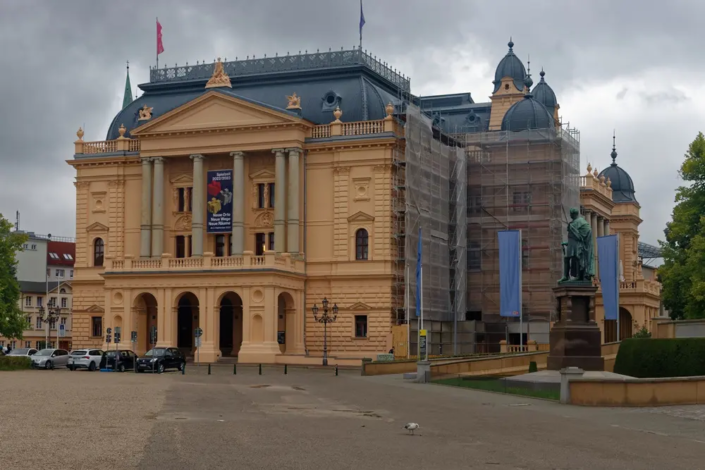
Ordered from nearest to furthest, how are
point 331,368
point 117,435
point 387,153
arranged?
point 117,435, point 331,368, point 387,153

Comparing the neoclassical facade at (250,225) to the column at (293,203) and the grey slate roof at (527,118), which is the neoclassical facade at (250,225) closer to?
the column at (293,203)

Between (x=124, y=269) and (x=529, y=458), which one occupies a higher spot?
(x=124, y=269)

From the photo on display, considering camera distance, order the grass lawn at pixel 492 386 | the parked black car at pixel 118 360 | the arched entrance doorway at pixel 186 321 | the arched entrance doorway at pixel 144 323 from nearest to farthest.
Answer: the grass lawn at pixel 492 386 → the parked black car at pixel 118 360 → the arched entrance doorway at pixel 144 323 → the arched entrance doorway at pixel 186 321

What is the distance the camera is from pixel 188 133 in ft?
274

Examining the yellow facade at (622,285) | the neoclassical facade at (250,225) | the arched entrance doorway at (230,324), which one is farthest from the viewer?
the yellow facade at (622,285)

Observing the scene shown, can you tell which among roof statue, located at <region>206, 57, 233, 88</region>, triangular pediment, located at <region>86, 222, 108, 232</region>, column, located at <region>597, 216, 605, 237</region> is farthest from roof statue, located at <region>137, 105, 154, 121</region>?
column, located at <region>597, 216, 605, 237</region>

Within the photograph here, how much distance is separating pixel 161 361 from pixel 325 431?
132 feet

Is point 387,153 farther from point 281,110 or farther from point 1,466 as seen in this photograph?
point 1,466

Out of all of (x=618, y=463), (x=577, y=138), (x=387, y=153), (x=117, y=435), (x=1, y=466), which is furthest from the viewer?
(x=577, y=138)

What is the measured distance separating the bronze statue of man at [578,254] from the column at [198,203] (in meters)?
41.7

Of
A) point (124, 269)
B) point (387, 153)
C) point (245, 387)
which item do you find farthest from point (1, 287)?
point (245, 387)

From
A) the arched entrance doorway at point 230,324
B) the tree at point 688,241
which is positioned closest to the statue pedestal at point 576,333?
the tree at point 688,241

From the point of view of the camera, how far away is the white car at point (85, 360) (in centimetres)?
7006

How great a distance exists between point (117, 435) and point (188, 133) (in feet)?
200
